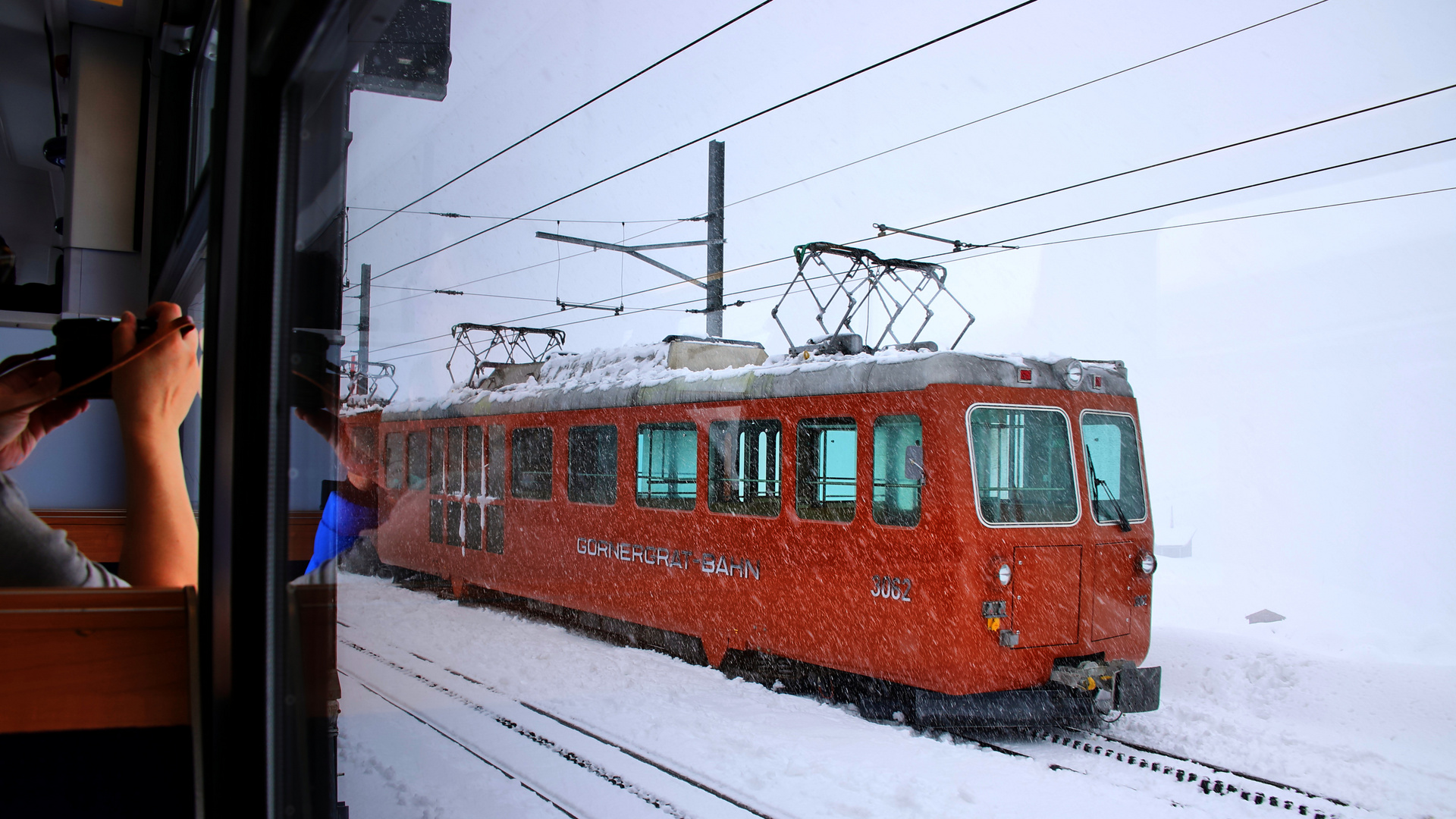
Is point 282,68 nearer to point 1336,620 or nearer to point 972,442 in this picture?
point 972,442

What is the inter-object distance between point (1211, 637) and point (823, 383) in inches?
223

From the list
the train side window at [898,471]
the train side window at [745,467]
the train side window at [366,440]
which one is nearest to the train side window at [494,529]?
the train side window at [366,440]

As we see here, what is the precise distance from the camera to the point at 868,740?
16.8ft

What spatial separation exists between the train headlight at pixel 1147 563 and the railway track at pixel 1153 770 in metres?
1.10

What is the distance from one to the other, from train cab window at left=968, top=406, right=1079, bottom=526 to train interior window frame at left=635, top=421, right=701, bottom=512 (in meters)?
2.16

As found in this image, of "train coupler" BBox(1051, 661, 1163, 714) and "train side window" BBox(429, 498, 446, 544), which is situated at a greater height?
"train side window" BBox(429, 498, 446, 544)

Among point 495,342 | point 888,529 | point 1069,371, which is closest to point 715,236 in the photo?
point 495,342

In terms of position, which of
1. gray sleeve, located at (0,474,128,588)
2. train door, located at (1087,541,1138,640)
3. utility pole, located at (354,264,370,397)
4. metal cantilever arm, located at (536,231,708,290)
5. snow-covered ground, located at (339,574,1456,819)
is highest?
metal cantilever arm, located at (536,231,708,290)

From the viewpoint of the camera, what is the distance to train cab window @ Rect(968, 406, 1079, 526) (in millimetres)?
5227

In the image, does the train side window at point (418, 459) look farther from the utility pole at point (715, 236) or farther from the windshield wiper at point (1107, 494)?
the windshield wiper at point (1107, 494)

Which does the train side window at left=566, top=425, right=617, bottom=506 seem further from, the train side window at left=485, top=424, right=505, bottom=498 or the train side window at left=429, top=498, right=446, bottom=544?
the train side window at left=429, top=498, right=446, bottom=544

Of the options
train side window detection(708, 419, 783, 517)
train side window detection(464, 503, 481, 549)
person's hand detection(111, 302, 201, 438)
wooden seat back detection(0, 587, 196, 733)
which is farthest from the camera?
train side window detection(464, 503, 481, 549)

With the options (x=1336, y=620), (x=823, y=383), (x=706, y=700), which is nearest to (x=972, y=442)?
(x=823, y=383)

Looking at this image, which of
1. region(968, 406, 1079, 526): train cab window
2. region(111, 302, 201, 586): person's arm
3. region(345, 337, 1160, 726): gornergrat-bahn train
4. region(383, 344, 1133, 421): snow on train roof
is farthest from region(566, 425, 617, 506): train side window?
region(111, 302, 201, 586): person's arm
